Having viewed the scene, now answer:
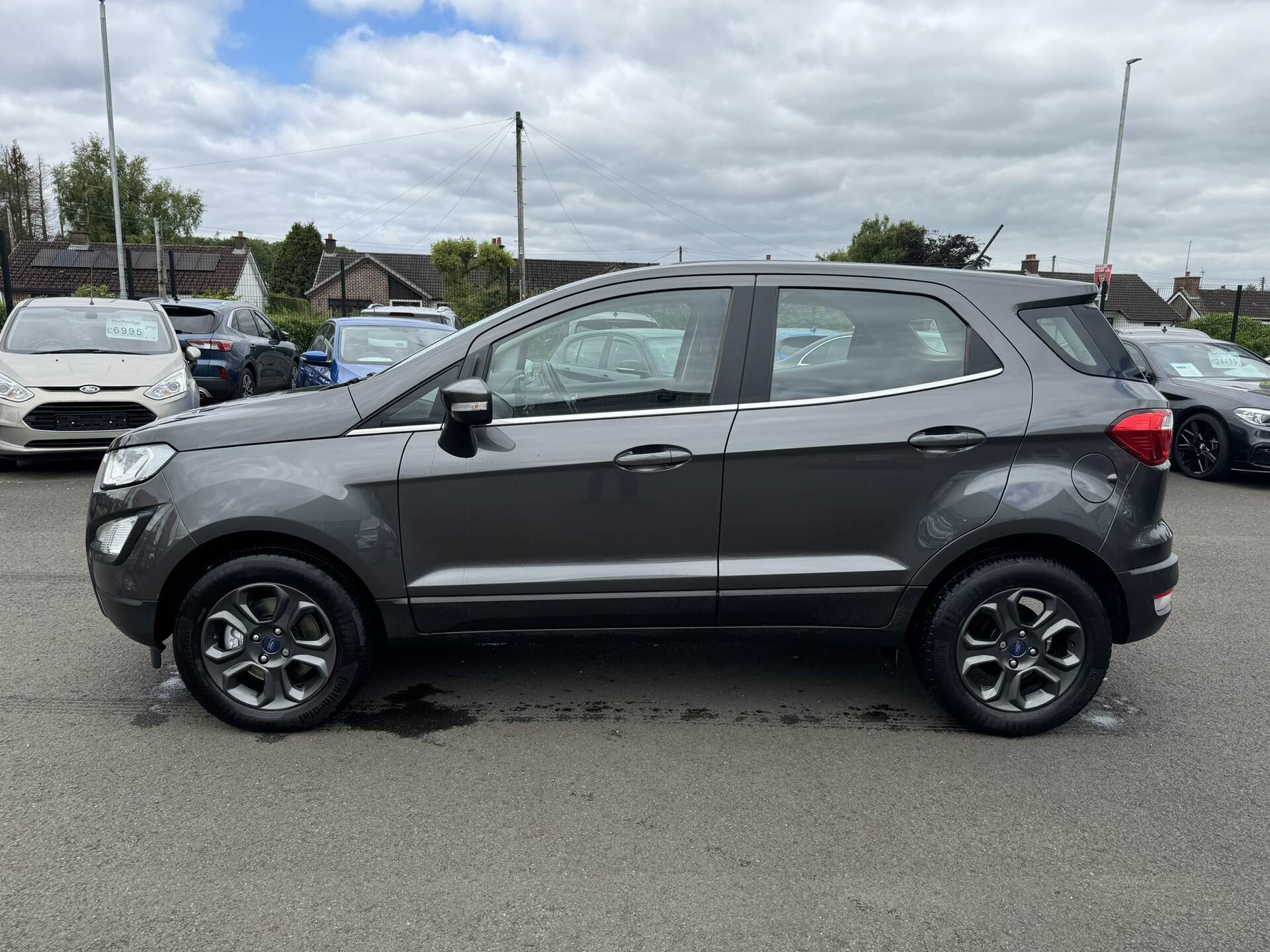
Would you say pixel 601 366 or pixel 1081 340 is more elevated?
pixel 1081 340

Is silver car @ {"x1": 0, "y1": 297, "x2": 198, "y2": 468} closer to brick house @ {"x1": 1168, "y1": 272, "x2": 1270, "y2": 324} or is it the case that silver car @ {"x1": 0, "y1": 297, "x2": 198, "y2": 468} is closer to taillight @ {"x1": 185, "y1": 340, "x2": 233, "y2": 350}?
taillight @ {"x1": 185, "y1": 340, "x2": 233, "y2": 350}

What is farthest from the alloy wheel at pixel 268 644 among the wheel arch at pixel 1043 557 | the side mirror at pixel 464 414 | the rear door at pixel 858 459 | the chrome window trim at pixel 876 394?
the wheel arch at pixel 1043 557

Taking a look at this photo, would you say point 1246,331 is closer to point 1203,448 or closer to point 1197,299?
point 1203,448

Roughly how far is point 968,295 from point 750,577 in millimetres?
1382

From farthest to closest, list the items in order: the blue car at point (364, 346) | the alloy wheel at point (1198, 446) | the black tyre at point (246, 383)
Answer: the black tyre at point (246, 383), the blue car at point (364, 346), the alloy wheel at point (1198, 446)

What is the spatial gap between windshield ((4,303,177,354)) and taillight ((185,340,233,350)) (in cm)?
242

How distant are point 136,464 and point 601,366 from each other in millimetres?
1802

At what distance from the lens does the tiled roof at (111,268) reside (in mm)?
47438

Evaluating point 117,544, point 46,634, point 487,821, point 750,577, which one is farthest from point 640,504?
point 46,634

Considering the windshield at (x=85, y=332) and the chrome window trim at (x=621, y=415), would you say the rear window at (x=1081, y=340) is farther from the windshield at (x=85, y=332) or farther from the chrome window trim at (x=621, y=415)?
the windshield at (x=85, y=332)

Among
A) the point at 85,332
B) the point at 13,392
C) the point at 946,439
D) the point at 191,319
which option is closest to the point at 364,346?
the point at 85,332

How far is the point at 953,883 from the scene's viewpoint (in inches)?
106

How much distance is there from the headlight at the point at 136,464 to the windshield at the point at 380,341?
6.83 meters

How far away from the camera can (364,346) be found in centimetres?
1071
